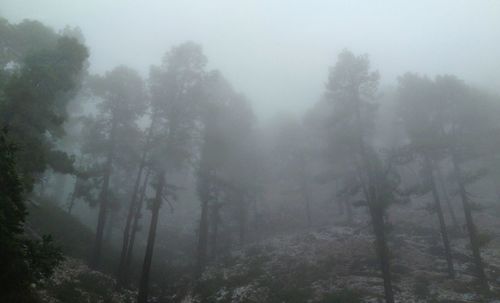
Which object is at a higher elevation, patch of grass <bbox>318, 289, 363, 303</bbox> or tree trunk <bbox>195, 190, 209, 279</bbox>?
tree trunk <bbox>195, 190, 209, 279</bbox>

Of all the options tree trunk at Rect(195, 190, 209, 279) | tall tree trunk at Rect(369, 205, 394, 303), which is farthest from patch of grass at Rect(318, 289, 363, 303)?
tree trunk at Rect(195, 190, 209, 279)

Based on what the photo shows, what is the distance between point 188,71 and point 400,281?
56.5 feet

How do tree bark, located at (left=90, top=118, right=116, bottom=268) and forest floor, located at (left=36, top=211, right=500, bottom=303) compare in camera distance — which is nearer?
forest floor, located at (left=36, top=211, right=500, bottom=303)

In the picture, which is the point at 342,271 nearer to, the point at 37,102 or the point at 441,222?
the point at 441,222

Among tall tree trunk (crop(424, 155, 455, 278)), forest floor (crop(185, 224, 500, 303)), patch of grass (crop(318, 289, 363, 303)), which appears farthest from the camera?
tall tree trunk (crop(424, 155, 455, 278))

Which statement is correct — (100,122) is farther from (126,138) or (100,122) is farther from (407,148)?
(407,148)

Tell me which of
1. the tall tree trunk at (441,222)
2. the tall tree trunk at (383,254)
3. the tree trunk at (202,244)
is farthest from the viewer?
the tree trunk at (202,244)

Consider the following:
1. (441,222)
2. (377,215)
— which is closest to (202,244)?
(377,215)

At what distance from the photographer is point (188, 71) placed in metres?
22.2

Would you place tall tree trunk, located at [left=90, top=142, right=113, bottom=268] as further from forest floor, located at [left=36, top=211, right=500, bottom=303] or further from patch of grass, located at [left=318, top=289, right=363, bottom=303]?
patch of grass, located at [left=318, top=289, right=363, bottom=303]

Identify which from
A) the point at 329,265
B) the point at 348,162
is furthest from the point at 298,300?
the point at 348,162

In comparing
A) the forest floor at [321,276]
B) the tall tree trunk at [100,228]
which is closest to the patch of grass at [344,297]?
the forest floor at [321,276]

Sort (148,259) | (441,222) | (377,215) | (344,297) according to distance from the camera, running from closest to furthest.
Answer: (344,297) → (377,215) → (148,259) → (441,222)

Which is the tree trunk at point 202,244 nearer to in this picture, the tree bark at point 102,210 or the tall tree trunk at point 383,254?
the tree bark at point 102,210
